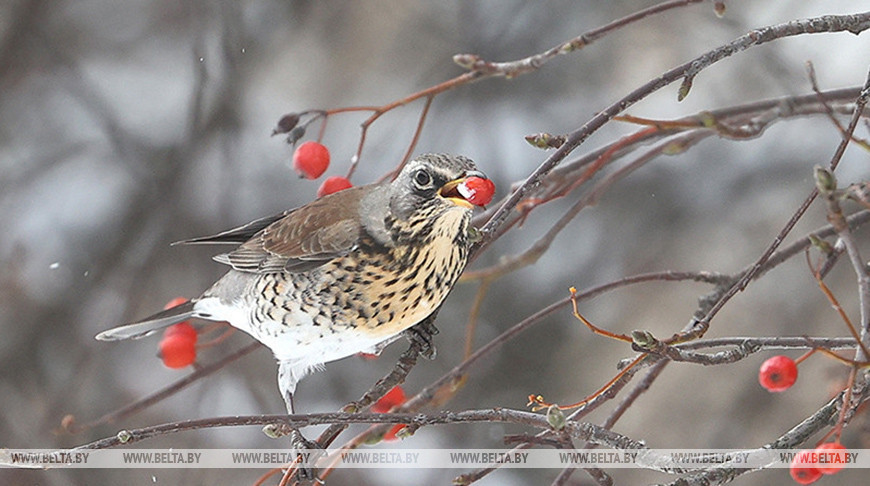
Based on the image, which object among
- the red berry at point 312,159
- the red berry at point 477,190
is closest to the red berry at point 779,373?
the red berry at point 477,190

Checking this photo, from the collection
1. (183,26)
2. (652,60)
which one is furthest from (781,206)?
A: (183,26)

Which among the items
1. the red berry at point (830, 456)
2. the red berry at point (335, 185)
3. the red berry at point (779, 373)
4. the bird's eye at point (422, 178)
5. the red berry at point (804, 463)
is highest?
the red berry at point (779, 373)

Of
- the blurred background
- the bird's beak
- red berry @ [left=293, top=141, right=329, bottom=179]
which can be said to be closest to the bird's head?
the bird's beak

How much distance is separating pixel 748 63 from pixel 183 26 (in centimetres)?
121

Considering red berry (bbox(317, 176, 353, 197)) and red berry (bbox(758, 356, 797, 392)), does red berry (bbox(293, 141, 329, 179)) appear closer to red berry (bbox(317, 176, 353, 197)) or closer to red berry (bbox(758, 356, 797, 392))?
red berry (bbox(317, 176, 353, 197))

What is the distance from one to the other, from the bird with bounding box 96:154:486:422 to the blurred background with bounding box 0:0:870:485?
2.79 ft

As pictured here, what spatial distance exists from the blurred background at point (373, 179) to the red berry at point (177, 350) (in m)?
0.79

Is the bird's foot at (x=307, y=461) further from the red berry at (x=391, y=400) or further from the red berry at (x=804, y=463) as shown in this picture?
the red berry at (x=804, y=463)

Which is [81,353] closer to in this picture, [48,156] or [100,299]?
[100,299]

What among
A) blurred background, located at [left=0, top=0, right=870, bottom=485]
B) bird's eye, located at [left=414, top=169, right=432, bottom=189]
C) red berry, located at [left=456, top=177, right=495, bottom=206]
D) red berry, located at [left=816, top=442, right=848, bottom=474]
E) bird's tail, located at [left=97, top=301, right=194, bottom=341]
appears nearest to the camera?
red berry, located at [left=816, top=442, right=848, bottom=474]

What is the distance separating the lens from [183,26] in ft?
6.77

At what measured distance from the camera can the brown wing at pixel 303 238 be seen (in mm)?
1000

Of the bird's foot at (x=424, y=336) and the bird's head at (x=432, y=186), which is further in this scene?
the bird's foot at (x=424, y=336)

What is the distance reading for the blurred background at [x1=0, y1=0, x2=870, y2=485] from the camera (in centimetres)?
187
